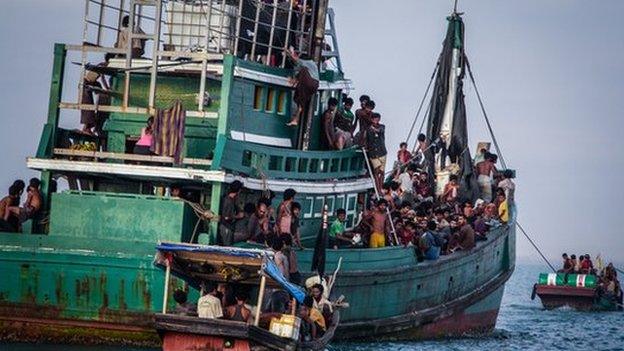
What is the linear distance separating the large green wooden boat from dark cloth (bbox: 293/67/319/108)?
0.87ft

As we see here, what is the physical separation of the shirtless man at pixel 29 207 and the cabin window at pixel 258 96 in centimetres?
426

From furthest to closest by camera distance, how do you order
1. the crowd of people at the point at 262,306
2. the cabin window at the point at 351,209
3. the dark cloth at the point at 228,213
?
the cabin window at the point at 351,209
the dark cloth at the point at 228,213
the crowd of people at the point at 262,306

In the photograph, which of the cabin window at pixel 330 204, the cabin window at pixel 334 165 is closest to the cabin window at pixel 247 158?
the cabin window at pixel 334 165

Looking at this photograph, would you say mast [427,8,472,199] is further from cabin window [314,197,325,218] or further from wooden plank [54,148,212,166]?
wooden plank [54,148,212,166]

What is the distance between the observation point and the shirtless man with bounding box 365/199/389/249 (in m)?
33.8

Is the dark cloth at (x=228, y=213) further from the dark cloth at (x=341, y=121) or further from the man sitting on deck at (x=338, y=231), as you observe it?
the dark cloth at (x=341, y=121)

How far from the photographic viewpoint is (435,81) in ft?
146

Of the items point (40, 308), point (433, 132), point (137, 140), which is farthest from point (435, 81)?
point (40, 308)

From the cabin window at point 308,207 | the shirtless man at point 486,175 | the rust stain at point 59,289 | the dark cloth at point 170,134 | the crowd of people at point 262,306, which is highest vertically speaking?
the dark cloth at point 170,134

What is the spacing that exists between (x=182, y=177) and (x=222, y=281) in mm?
2557

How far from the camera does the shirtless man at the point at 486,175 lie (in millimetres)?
42312

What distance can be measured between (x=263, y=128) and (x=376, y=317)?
169 inches

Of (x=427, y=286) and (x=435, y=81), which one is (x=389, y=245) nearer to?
(x=427, y=286)

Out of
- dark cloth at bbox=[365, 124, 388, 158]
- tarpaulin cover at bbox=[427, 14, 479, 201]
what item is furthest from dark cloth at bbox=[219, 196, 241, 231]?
tarpaulin cover at bbox=[427, 14, 479, 201]
